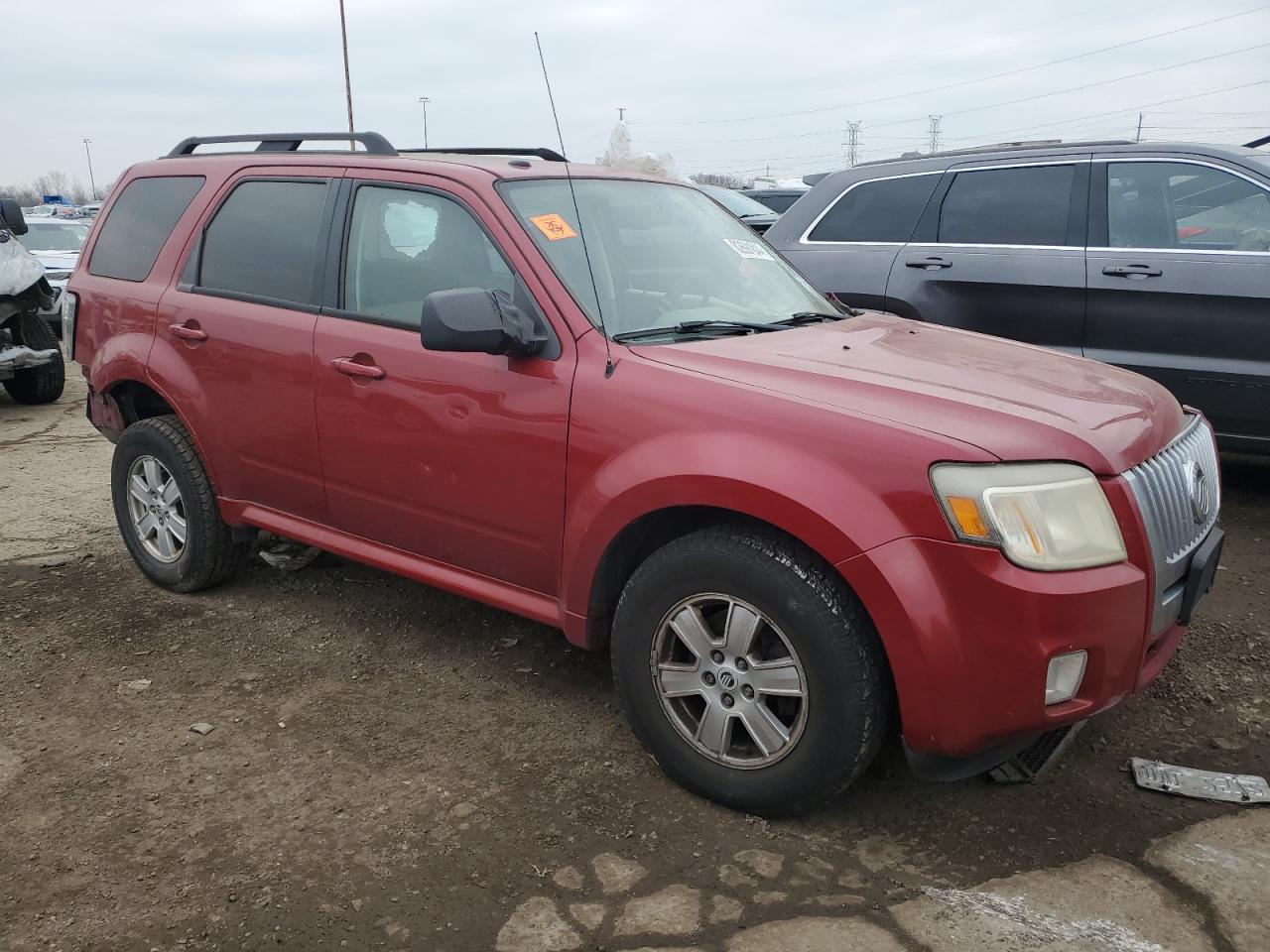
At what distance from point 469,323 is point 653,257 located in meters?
0.83

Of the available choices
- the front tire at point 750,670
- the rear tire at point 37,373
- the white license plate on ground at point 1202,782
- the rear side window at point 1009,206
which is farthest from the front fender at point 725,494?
the rear tire at point 37,373

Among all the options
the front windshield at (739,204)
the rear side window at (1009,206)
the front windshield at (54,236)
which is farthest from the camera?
the front windshield at (54,236)

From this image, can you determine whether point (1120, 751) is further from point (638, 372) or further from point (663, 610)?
point (638, 372)

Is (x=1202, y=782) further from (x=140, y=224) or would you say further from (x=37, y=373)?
(x=37, y=373)

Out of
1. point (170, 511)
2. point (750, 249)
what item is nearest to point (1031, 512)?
point (750, 249)

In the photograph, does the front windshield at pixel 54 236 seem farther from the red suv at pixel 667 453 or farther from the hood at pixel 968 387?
the hood at pixel 968 387

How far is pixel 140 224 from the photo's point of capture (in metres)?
4.43

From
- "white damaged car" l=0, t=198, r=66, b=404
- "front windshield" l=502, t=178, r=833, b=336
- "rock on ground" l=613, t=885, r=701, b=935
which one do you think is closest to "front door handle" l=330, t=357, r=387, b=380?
"front windshield" l=502, t=178, r=833, b=336

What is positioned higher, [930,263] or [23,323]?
[930,263]

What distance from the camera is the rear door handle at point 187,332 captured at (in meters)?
3.97

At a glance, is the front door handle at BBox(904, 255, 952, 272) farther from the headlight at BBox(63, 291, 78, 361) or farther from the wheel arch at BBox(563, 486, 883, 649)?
the headlight at BBox(63, 291, 78, 361)

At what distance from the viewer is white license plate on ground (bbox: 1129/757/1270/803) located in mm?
2891

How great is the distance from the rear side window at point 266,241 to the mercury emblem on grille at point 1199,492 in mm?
2808

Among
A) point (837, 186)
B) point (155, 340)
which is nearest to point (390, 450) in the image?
point (155, 340)
